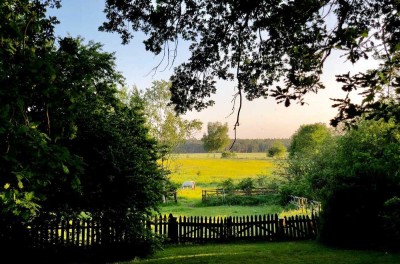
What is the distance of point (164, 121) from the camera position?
161 feet

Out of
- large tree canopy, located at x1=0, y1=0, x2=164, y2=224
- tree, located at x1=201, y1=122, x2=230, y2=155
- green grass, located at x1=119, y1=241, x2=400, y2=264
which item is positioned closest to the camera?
large tree canopy, located at x1=0, y1=0, x2=164, y2=224

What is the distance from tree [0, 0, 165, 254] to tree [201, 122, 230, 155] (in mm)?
105599

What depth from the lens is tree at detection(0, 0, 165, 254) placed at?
24.4 feet

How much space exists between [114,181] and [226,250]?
551 cm

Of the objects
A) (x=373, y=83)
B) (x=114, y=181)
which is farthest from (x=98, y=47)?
(x=373, y=83)

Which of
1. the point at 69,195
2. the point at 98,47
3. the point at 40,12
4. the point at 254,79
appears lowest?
the point at 69,195

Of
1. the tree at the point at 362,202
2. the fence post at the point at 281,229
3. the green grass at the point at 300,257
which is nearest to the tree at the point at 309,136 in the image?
the fence post at the point at 281,229

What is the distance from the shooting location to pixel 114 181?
14469 millimetres

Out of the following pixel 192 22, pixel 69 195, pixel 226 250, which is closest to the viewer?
pixel 192 22

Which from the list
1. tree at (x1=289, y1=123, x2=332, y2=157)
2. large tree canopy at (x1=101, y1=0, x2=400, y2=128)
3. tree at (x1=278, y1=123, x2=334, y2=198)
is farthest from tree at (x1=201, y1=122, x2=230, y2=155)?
large tree canopy at (x1=101, y1=0, x2=400, y2=128)

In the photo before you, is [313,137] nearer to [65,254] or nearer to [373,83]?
[65,254]

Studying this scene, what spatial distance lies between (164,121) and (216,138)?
244 ft

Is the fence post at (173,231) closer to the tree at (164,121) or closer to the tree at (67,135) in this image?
the tree at (67,135)

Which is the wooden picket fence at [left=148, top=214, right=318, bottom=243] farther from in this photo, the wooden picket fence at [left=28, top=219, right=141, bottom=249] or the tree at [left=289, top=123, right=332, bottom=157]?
the tree at [left=289, top=123, right=332, bottom=157]
